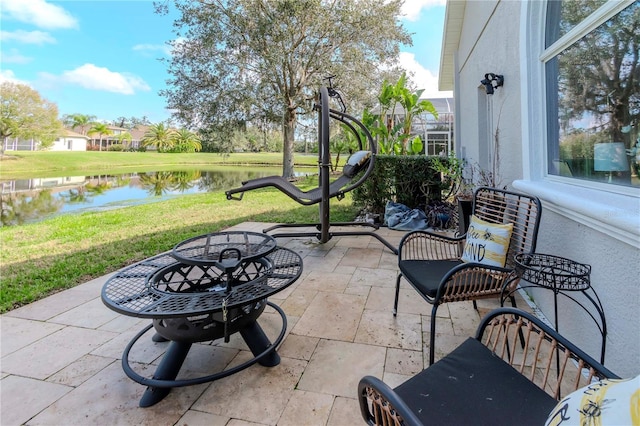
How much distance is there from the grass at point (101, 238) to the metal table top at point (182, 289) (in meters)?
1.61

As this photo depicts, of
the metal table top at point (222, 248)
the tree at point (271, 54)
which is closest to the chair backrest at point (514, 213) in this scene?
the metal table top at point (222, 248)

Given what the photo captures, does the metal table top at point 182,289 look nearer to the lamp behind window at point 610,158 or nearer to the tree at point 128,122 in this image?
the lamp behind window at point 610,158

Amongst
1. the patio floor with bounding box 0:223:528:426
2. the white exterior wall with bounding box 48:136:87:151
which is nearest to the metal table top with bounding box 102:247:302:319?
the patio floor with bounding box 0:223:528:426

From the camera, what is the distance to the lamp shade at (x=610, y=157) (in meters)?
1.61

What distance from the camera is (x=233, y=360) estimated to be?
1.90m

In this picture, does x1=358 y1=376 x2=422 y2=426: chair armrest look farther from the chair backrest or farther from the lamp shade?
the lamp shade

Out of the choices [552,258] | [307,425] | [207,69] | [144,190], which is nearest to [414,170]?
[552,258]

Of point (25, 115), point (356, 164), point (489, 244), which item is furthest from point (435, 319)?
point (25, 115)

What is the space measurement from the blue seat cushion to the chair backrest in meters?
0.93

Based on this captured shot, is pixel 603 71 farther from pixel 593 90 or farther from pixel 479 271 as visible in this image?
pixel 479 271

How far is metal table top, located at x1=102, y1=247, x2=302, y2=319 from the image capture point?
146 centimetres

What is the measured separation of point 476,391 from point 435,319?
82 cm

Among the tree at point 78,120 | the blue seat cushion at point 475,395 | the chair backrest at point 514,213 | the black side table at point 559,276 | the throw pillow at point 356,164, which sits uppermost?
Result: the tree at point 78,120

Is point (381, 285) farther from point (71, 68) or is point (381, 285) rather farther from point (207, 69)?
point (71, 68)
